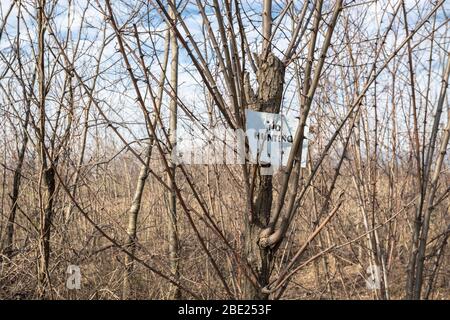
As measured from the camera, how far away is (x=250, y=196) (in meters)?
1.15

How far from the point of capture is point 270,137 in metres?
1.20

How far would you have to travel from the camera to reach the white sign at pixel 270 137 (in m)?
1.18

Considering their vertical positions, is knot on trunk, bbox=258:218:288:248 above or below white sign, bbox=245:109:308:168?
below

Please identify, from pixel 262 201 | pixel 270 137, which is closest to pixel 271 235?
pixel 262 201

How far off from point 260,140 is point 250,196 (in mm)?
157

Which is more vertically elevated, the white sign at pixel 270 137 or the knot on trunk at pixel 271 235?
the white sign at pixel 270 137

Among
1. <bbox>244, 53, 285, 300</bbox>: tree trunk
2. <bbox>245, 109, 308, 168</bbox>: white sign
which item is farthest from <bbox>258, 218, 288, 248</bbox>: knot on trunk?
<bbox>245, 109, 308, 168</bbox>: white sign

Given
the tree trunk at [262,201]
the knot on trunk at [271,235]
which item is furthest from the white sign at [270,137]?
the knot on trunk at [271,235]

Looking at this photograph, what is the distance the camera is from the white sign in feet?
3.86

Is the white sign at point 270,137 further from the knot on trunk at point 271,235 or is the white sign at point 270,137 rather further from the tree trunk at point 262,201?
the knot on trunk at point 271,235

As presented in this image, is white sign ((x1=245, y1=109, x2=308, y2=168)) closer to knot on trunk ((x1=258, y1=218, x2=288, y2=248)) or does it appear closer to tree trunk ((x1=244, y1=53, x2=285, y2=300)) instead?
tree trunk ((x1=244, y1=53, x2=285, y2=300))
